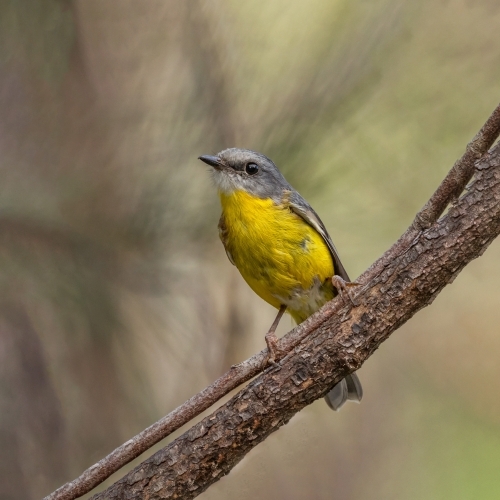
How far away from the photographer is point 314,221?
2168 millimetres

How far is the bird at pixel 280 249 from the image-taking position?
7.36ft

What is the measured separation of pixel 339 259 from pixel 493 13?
95 cm

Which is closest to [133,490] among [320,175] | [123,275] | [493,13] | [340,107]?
[123,275]

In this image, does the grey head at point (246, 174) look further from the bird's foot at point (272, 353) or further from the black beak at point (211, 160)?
the bird's foot at point (272, 353)

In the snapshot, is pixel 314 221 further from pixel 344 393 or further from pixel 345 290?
pixel 344 393

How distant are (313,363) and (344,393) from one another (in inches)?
31.8

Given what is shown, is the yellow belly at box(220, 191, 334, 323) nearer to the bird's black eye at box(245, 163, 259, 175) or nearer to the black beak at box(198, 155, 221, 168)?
the bird's black eye at box(245, 163, 259, 175)

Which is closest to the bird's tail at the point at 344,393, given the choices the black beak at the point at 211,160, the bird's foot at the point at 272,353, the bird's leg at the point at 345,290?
the bird's leg at the point at 345,290

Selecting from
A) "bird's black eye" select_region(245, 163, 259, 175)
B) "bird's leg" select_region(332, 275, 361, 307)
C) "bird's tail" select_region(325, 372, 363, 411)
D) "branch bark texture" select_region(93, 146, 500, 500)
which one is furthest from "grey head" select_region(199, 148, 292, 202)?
"bird's tail" select_region(325, 372, 363, 411)

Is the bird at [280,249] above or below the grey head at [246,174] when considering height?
below

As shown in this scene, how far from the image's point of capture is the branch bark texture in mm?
1509

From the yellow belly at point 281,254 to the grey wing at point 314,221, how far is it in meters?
0.04

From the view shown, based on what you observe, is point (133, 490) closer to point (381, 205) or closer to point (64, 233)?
point (64, 233)

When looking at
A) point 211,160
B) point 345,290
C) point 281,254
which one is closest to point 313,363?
point 345,290
